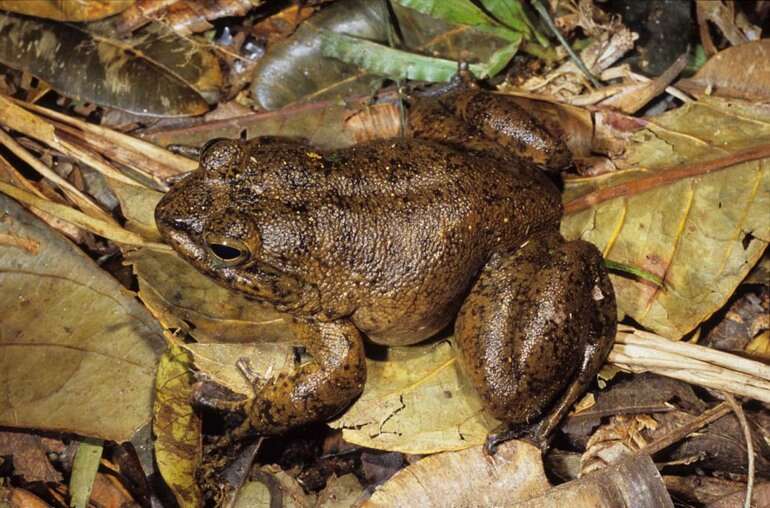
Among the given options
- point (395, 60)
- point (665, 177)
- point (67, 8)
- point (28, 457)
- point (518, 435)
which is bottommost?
point (28, 457)

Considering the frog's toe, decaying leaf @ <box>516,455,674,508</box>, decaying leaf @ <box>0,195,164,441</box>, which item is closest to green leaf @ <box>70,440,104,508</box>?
decaying leaf @ <box>0,195,164,441</box>

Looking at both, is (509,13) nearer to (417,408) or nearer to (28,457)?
(417,408)

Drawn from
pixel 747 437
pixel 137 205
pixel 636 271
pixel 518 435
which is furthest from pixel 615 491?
pixel 137 205

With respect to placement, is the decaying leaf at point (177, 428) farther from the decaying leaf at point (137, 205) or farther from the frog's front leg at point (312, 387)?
the decaying leaf at point (137, 205)

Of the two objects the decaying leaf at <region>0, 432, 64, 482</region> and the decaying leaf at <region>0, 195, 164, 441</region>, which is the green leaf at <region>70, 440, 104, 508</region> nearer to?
the decaying leaf at <region>0, 432, 64, 482</region>

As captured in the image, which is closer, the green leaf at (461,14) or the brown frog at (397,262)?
the brown frog at (397,262)

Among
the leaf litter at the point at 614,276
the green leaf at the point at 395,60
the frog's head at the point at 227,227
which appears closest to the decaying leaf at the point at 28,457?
the leaf litter at the point at 614,276
